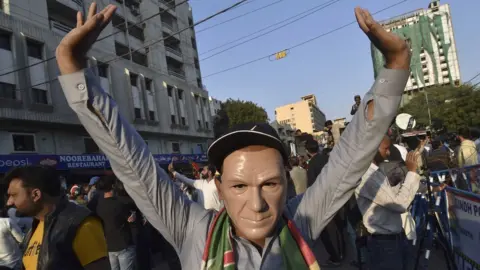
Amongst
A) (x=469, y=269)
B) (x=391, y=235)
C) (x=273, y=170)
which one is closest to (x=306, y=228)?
(x=273, y=170)

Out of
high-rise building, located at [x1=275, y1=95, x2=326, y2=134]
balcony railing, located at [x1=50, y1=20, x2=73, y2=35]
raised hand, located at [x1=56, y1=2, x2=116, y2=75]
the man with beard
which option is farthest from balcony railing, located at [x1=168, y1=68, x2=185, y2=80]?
high-rise building, located at [x1=275, y1=95, x2=326, y2=134]

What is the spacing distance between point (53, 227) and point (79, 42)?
1.39m

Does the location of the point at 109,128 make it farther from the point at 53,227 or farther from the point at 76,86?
the point at 53,227

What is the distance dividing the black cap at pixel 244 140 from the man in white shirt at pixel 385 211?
213 centimetres

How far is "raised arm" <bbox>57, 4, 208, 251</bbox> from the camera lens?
3.72 feet

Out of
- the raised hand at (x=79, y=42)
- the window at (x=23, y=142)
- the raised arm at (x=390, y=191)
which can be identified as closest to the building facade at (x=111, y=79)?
the window at (x=23, y=142)

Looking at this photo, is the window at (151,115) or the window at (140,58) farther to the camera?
the window at (140,58)

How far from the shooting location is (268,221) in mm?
1204

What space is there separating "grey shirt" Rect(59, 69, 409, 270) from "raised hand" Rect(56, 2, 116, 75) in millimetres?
35

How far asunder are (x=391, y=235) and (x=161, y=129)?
2580cm

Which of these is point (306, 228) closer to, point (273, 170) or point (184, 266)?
point (273, 170)

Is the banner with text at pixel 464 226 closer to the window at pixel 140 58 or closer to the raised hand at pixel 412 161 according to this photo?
the raised hand at pixel 412 161

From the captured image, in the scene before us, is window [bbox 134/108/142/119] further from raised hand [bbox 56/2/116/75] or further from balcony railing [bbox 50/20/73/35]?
raised hand [bbox 56/2/116/75]

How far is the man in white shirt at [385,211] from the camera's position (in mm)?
3062
